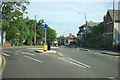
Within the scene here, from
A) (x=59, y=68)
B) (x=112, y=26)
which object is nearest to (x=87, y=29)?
(x=112, y=26)

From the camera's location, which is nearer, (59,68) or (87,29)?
(59,68)

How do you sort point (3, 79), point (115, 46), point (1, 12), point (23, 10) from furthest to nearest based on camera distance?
point (23, 10) → point (1, 12) → point (115, 46) → point (3, 79)

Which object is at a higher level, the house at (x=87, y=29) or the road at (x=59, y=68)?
the house at (x=87, y=29)

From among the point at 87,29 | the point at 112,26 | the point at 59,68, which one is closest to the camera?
the point at 59,68

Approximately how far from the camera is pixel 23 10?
1464 inches

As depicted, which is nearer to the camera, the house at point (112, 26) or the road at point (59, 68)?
the road at point (59, 68)

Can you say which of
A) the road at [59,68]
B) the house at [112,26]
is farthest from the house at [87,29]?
the road at [59,68]

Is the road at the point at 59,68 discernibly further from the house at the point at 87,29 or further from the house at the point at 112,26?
the house at the point at 87,29

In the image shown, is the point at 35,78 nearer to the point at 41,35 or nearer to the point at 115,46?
the point at 115,46

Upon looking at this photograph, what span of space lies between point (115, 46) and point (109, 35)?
54.2 ft

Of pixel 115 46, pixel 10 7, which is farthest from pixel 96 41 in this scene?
pixel 10 7

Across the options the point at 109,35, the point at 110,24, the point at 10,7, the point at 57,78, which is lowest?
the point at 57,78

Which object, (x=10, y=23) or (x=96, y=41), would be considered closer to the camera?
(x=10, y=23)

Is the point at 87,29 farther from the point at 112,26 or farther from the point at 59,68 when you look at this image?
the point at 59,68
